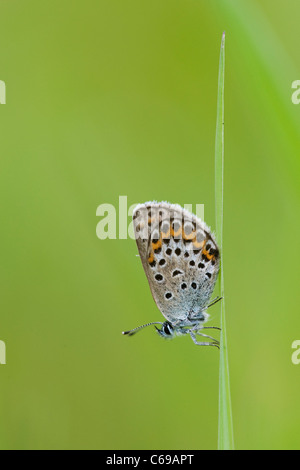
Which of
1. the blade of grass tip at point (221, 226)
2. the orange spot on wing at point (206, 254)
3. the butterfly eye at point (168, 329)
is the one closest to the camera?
the blade of grass tip at point (221, 226)

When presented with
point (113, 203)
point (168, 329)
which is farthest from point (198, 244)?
point (113, 203)

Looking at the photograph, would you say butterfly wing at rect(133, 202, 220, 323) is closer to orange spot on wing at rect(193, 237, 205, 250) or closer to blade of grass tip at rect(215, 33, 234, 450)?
orange spot on wing at rect(193, 237, 205, 250)

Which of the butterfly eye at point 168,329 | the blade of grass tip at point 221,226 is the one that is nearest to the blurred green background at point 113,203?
the butterfly eye at point 168,329

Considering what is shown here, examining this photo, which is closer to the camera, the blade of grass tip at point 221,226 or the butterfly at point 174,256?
the blade of grass tip at point 221,226

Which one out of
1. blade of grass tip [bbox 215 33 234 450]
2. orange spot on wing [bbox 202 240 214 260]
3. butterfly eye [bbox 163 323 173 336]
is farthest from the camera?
butterfly eye [bbox 163 323 173 336]

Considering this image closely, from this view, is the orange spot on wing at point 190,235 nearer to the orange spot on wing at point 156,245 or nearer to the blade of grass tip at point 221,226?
the orange spot on wing at point 156,245

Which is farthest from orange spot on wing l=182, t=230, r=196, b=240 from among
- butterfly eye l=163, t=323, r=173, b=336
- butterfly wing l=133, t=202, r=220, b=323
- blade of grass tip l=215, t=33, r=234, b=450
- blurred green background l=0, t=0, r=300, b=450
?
blade of grass tip l=215, t=33, r=234, b=450

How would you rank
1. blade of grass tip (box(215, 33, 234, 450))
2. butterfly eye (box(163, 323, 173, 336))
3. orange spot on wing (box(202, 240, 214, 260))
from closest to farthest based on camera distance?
blade of grass tip (box(215, 33, 234, 450)), orange spot on wing (box(202, 240, 214, 260)), butterfly eye (box(163, 323, 173, 336))

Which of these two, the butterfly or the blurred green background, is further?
the blurred green background
